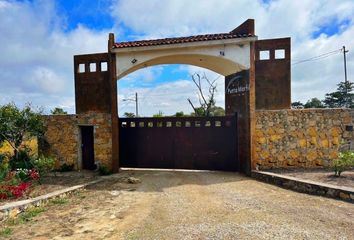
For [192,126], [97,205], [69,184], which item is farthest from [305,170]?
[69,184]

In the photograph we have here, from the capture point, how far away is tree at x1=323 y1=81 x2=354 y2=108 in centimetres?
3478

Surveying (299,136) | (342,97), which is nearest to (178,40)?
(299,136)

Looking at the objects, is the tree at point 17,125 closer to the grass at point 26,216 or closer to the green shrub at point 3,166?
the green shrub at point 3,166

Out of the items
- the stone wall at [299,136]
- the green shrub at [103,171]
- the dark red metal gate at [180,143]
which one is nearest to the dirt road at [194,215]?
the stone wall at [299,136]

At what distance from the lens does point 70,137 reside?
1121 centimetres

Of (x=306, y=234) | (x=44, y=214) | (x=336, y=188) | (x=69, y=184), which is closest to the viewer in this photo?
(x=306, y=234)

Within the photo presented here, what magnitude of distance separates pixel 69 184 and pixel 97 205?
98.2 inches

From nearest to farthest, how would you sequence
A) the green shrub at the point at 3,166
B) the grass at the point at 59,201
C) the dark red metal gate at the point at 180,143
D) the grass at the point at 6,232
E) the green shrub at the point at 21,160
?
the grass at the point at 6,232 → the grass at the point at 59,201 → the green shrub at the point at 3,166 → the green shrub at the point at 21,160 → the dark red metal gate at the point at 180,143

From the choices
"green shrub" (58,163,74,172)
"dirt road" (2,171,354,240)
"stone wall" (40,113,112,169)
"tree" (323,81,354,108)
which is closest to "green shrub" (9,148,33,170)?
"stone wall" (40,113,112,169)

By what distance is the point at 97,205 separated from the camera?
6668 mm

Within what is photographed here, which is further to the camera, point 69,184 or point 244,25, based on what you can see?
point 244,25

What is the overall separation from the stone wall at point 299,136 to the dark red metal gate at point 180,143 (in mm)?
1308

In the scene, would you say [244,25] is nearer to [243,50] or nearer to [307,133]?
[243,50]

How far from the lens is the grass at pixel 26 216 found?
18.5 feet
